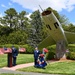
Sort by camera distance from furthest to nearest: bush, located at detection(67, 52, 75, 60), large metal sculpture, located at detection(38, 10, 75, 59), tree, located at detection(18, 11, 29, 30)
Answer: tree, located at detection(18, 11, 29, 30) < bush, located at detection(67, 52, 75, 60) < large metal sculpture, located at detection(38, 10, 75, 59)

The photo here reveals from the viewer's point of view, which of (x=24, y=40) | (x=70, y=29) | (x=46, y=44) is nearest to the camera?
(x=46, y=44)

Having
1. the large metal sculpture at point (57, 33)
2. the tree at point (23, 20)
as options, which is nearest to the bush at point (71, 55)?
the large metal sculpture at point (57, 33)

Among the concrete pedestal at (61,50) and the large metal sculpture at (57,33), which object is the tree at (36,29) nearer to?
the large metal sculpture at (57,33)

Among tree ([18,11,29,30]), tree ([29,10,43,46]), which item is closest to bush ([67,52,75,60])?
tree ([29,10,43,46])

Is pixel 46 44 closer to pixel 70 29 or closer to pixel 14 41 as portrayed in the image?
pixel 14 41

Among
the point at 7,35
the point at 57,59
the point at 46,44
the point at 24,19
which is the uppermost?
the point at 24,19

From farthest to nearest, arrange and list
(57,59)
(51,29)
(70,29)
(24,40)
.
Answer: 1. (70,29)
2. (24,40)
3. (57,59)
4. (51,29)

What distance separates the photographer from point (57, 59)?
76.2ft

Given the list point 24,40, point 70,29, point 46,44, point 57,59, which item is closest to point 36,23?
point 24,40

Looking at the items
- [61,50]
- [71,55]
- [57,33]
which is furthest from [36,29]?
[57,33]

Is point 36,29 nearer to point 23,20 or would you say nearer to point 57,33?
point 23,20

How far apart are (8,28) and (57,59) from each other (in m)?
41.3

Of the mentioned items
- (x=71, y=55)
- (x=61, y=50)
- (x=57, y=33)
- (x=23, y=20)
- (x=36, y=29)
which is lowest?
(x=71, y=55)

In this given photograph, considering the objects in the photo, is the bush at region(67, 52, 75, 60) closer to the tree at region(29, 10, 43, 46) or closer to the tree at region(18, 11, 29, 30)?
the tree at region(29, 10, 43, 46)
